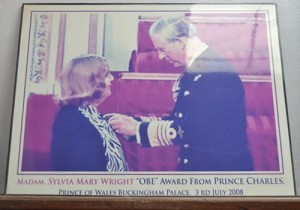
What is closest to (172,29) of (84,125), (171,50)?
(171,50)

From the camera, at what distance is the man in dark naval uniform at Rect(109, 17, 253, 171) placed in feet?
3.66

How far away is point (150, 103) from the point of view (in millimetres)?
1162

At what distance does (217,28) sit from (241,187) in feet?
1.47

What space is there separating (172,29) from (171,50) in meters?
0.06

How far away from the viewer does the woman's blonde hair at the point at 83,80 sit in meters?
1.17

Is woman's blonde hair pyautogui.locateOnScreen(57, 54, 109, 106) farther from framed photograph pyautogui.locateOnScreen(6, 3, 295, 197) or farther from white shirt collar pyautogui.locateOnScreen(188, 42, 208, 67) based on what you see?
white shirt collar pyautogui.locateOnScreen(188, 42, 208, 67)

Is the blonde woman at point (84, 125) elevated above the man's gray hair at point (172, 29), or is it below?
below

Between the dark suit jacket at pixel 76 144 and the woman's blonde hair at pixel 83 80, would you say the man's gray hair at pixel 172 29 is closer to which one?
the woman's blonde hair at pixel 83 80

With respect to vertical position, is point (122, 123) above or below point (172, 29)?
below

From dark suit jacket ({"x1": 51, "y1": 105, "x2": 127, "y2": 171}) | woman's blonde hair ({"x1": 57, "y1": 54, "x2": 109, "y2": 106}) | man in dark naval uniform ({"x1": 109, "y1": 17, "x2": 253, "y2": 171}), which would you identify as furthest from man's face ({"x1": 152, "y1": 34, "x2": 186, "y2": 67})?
dark suit jacket ({"x1": 51, "y1": 105, "x2": 127, "y2": 171})

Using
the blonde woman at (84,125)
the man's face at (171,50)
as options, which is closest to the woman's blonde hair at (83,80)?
the blonde woman at (84,125)

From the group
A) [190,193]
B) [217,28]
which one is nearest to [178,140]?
[190,193]

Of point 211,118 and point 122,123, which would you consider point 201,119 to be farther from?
point 122,123

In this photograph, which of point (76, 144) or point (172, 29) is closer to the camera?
point (76, 144)
